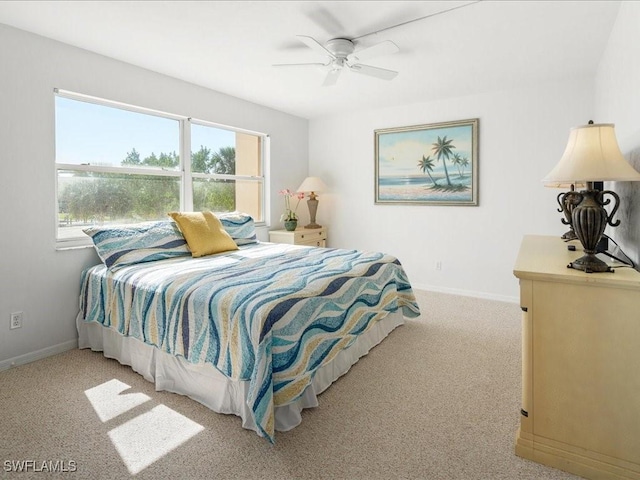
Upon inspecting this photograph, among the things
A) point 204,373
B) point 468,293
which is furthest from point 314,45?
point 468,293

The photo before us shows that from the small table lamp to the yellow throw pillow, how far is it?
1.77 m

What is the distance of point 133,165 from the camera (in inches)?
138

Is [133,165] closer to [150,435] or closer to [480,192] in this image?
[150,435]

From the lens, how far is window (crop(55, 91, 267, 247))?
3.04 metres

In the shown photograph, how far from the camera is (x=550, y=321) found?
1.67m

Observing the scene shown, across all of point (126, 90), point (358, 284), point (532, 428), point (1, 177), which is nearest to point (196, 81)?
point (126, 90)

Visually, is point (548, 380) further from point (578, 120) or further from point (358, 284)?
point (578, 120)

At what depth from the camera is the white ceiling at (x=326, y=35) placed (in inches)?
94.3

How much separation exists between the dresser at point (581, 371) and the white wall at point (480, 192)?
2705 millimetres

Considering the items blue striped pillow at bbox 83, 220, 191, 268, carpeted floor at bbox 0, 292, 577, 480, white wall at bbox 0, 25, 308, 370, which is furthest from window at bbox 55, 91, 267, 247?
carpeted floor at bbox 0, 292, 577, 480

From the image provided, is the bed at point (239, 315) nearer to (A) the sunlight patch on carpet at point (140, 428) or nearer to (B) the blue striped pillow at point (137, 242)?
(B) the blue striped pillow at point (137, 242)

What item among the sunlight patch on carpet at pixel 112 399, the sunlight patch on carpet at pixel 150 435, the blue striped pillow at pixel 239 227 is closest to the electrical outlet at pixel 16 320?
the sunlight patch on carpet at pixel 112 399

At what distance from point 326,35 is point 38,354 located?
3.18 metres

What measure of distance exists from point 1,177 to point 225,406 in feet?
7.20
